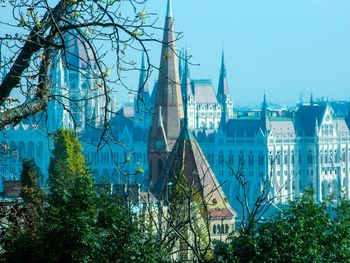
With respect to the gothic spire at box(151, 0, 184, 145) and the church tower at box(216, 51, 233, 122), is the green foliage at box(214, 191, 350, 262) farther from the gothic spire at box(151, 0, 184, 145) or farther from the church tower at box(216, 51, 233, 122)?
the church tower at box(216, 51, 233, 122)

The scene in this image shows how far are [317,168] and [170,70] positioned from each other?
2646 inches

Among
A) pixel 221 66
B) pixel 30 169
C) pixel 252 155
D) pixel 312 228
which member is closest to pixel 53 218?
pixel 312 228

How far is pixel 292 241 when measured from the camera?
46.5ft

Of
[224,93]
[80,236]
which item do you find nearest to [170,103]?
[80,236]

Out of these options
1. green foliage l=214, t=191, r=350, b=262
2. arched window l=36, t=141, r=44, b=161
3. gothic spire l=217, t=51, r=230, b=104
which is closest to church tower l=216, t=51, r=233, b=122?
gothic spire l=217, t=51, r=230, b=104

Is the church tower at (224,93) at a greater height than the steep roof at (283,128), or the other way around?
the church tower at (224,93)

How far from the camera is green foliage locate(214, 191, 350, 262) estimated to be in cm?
1388

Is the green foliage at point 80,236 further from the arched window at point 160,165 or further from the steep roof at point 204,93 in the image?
the steep roof at point 204,93

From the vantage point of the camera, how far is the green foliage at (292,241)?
45.5 ft

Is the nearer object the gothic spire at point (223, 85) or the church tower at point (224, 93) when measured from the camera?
the church tower at point (224, 93)

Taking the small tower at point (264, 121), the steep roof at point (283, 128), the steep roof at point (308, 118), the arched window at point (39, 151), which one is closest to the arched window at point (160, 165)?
the small tower at point (264, 121)

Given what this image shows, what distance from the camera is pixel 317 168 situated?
132375 millimetres

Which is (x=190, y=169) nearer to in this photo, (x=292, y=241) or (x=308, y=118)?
(x=292, y=241)

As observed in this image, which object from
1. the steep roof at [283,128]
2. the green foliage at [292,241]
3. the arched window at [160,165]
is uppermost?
the steep roof at [283,128]
